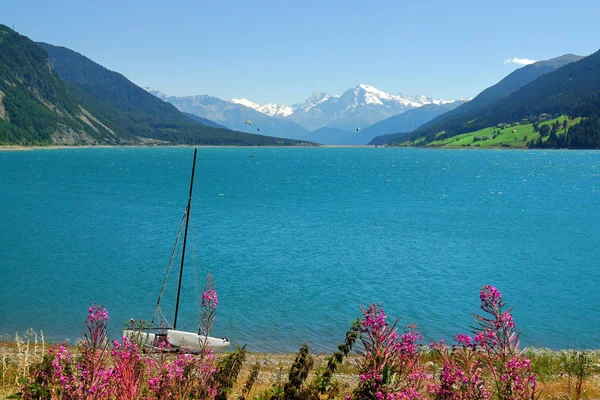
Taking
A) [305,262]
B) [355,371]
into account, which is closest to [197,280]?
[305,262]

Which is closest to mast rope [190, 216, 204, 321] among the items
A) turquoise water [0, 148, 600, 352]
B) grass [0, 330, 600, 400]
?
turquoise water [0, 148, 600, 352]

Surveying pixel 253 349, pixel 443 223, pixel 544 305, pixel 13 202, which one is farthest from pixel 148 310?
pixel 13 202

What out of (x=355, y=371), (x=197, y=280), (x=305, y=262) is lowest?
(x=197, y=280)

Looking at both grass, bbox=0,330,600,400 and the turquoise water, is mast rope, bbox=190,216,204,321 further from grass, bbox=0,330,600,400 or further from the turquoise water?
grass, bbox=0,330,600,400

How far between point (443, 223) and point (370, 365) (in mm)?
87835

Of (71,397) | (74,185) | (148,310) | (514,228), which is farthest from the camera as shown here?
(74,185)

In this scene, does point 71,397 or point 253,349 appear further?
point 253,349

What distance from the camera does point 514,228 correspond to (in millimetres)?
88125

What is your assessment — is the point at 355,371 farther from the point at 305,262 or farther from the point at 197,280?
the point at 305,262

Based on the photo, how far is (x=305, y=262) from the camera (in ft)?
204

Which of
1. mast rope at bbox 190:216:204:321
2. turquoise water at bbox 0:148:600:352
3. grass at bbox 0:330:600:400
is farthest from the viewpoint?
mast rope at bbox 190:216:204:321

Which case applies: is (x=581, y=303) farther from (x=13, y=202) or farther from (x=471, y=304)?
(x=13, y=202)

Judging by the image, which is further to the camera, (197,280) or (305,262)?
(305,262)

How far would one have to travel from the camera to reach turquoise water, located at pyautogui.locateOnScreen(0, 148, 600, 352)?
4247cm
